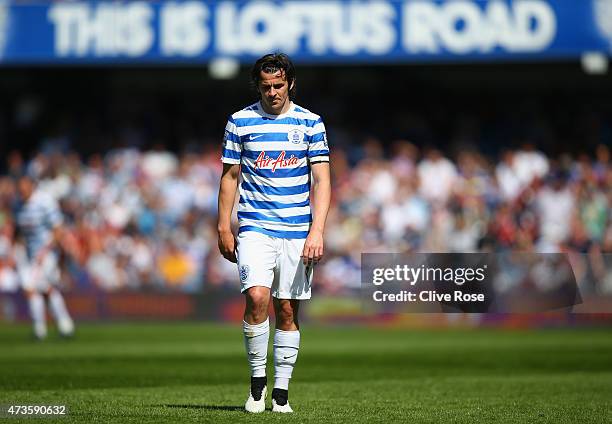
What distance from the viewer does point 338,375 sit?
12.5 m

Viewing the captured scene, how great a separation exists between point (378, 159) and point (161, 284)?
5448 millimetres

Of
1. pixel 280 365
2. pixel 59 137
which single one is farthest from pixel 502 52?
pixel 280 365

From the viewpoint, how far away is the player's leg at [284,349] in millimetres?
8438

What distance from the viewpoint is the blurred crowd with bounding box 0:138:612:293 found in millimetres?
22594

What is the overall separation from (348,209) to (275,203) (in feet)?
52.1

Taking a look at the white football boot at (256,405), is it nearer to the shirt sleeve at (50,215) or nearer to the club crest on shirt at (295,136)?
the club crest on shirt at (295,136)

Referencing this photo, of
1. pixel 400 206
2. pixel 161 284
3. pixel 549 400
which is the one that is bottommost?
pixel 549 400

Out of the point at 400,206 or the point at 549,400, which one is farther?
the point at 400,206

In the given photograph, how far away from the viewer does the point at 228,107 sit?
2886 centimetres

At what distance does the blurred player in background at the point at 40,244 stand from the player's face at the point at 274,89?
1099 centimetres

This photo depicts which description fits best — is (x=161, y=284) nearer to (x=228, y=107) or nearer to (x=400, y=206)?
(x=400, y=206)

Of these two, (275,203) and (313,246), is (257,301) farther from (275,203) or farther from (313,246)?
(275,203)

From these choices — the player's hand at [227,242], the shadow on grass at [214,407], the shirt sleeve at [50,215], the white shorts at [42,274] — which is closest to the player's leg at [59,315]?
the white shorts at [42,274]

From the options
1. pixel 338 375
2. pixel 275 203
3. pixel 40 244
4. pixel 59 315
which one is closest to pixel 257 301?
pixel 275 203
